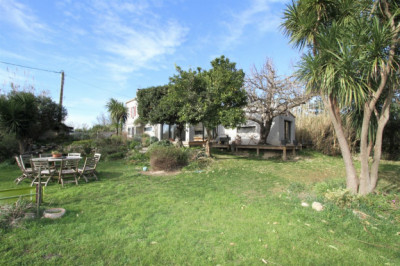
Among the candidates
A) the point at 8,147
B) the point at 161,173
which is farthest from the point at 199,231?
the point at 8,147

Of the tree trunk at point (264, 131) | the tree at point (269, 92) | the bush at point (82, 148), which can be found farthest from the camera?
the tree trunk at point (264, 131)

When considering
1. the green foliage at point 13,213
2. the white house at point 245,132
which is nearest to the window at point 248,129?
the white house at point 245,132

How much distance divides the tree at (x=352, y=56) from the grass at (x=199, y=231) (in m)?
1.83

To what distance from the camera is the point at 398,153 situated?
1394cm

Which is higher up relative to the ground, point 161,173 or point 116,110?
point 116,110

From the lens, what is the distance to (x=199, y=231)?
326 centimetres

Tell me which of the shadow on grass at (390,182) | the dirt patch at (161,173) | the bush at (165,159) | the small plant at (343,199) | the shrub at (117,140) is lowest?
the shadow on grass at (390,182)

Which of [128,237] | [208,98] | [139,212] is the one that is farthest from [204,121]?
[128,237]

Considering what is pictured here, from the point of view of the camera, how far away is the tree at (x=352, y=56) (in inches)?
176

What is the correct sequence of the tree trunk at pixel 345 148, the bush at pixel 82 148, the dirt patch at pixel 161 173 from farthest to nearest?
the bush at pixel 82 148 < the dirt patch at pixel 161 173 < the tree trunk at pixel 345 148

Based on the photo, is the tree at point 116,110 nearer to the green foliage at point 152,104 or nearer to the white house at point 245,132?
the white house at point 245,132

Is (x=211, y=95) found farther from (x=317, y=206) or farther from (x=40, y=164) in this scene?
(x=40, y=164)

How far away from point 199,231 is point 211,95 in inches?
271

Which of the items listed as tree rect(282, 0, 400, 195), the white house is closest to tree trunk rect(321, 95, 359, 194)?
tree rect(282, 0, 400, 195)
